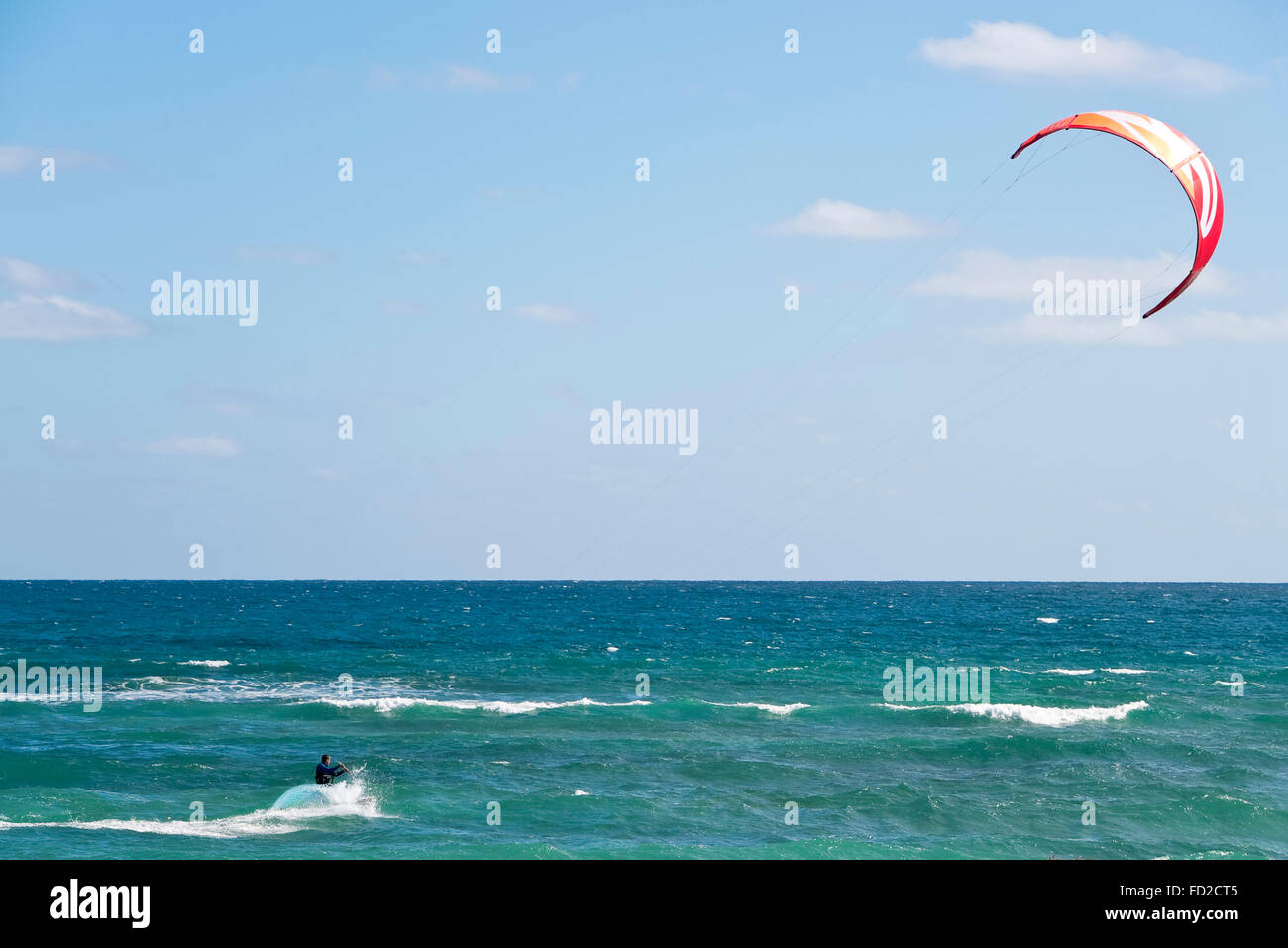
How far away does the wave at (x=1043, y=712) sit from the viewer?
33531 millimetres

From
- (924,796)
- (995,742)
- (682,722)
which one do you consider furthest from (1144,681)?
(924,796)

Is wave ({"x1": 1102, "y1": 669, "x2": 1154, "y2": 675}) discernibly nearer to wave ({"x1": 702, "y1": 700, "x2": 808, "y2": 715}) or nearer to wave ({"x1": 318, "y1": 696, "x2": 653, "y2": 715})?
wave ({"x1": 702, "y1": 700, "x2": 808, "y2": 715})

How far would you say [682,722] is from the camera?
33219 millimetres

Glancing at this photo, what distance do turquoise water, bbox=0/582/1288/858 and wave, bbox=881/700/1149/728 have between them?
19 centimetres

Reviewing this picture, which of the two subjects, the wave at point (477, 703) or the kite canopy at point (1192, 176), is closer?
Answer: the kite canopy at point (1192, 176)

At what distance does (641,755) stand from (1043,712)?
14.2 metres

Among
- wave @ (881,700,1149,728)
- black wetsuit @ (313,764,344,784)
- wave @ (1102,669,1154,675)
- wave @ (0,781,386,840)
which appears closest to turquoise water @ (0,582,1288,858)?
wave @ (0,781,386,840)

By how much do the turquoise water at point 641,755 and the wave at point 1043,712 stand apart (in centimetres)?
19

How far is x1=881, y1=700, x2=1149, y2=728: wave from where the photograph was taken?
33.5m

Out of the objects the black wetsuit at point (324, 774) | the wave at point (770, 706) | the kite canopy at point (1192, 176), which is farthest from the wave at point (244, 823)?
the kite canopy at point (1192, 176)

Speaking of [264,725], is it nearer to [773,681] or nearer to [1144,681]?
[773,681]

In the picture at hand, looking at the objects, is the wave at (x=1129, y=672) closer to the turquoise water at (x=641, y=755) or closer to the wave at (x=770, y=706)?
the turquoise water at (x=641, y=755)

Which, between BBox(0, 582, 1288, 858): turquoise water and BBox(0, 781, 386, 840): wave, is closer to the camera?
BBox(0, 781, 386, 840): wave

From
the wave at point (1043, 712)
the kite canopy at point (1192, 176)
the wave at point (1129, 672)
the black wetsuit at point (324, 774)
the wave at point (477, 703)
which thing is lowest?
the wave at point (1129, 672)
